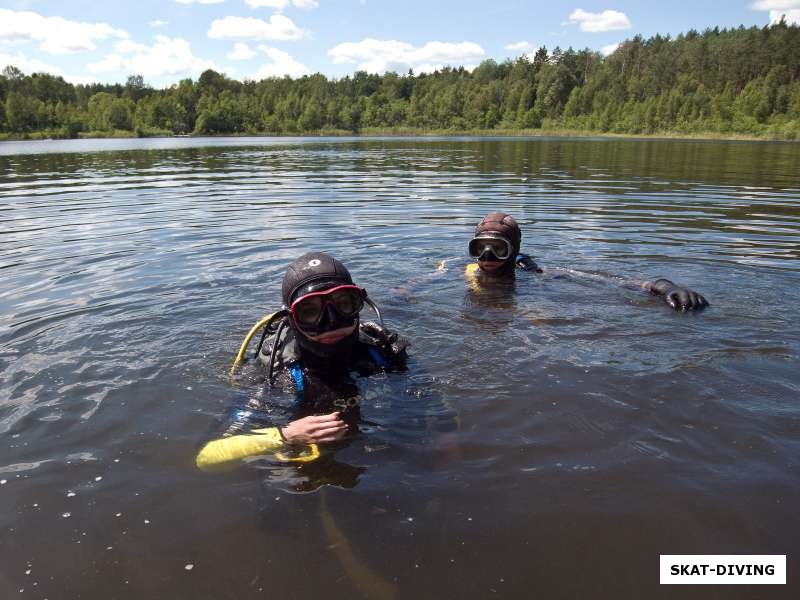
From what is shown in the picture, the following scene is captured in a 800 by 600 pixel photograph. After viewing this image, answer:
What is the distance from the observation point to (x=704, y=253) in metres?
8.41

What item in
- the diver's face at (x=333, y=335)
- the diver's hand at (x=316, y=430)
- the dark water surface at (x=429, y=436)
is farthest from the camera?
the diver's face at (x=333, y=335)

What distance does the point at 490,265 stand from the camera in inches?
270

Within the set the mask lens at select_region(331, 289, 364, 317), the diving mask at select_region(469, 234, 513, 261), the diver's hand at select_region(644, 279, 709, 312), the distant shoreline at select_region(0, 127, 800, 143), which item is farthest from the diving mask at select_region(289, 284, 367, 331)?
the distant shoreline at select_region(0, 127, 800, 143)

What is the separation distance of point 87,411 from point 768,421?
4.74m

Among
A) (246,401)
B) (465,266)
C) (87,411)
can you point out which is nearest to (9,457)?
(87,411)

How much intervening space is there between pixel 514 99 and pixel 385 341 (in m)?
119

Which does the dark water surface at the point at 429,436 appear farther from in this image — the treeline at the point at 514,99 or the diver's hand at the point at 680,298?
the treeline at the point at 514,99

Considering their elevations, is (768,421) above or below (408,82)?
below

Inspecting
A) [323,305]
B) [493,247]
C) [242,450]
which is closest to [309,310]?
[323,305]

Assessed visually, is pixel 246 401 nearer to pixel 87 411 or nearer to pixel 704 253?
pixel 87 411

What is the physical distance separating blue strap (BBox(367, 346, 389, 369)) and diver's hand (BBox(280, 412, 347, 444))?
97 centimetres

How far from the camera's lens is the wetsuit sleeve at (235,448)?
3283 mm

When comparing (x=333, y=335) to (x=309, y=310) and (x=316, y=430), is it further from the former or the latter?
(x=316, y=430)

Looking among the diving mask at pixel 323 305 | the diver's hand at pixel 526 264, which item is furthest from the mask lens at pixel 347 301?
the diver's hand at pixel 526 264
